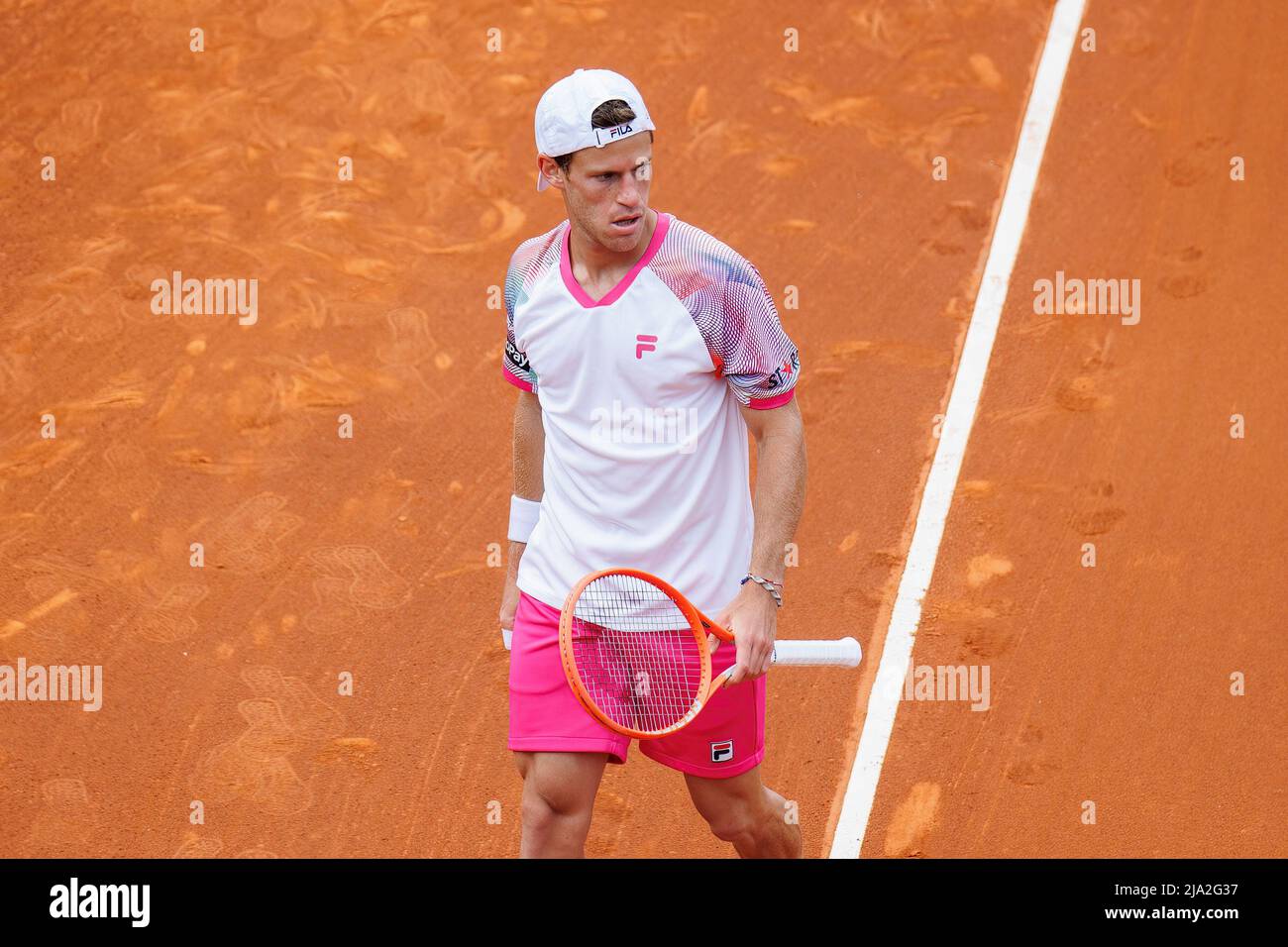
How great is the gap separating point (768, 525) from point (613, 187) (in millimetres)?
970

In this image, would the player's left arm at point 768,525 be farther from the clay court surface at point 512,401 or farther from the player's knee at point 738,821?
the clay court surface at point 512,401

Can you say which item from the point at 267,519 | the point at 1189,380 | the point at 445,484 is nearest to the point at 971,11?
the point at 1189,380

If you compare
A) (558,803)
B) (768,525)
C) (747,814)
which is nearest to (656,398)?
(768,525)

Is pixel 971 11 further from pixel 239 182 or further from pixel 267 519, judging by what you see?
pixel 267 519

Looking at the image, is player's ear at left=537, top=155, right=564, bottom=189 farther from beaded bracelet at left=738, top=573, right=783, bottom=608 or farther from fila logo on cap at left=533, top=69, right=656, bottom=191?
beaded bracelet at left=738, top=573, right=783, bottom=608

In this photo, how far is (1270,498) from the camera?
23.1 ft

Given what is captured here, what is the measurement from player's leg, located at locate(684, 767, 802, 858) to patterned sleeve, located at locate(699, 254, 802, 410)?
3.78ft

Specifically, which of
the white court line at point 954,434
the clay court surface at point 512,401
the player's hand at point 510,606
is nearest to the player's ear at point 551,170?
the player's hand at point 510,606

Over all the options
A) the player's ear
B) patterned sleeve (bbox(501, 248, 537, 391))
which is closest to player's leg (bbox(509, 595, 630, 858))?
patterned sleeve (bbox(501, 248, 537, 391))

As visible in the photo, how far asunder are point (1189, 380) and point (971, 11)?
3107 millimetres

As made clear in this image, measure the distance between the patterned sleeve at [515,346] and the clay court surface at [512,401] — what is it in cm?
185

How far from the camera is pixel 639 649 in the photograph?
4512mm

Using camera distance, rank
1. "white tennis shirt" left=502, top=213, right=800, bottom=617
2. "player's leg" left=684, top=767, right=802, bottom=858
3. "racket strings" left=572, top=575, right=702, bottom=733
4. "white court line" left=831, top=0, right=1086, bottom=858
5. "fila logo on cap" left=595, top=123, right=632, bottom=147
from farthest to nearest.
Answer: "white court line" left=831, top=0, right=1086, bottom=858, "player's leg" left=684, top=767, right=802, bottom=858, "racket strings" left=572, top=575, right=702, bottom=733, "white tennis shirt" left=502, top=213, right=800, bottom=617, "fila logo on cap" left=595, top=123, right=632, bottom=147

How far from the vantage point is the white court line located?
236 inches
